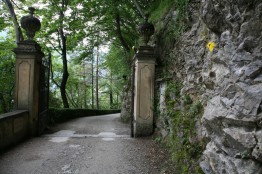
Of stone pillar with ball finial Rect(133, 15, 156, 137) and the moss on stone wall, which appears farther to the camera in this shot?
stone pillar with ball finial Rect(133, 15, 156, 137)

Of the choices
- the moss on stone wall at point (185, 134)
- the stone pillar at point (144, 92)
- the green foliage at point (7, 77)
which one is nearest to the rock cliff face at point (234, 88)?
the moss on stone wall at point (185, 134)

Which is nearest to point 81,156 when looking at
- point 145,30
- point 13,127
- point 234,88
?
point 13,127

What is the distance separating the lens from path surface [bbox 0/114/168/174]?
4555mm

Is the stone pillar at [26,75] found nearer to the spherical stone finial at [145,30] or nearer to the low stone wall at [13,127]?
the low stone wall at [13,127]

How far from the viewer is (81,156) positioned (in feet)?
17.7

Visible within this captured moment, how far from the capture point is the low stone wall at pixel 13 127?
18.1 ft

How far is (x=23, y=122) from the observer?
6.84m

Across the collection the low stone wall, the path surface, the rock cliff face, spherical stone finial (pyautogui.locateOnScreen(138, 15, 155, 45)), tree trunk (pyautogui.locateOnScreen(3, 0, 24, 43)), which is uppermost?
tree trunk (pyautogui.locateOnScreen(3, 0, 24, 43))

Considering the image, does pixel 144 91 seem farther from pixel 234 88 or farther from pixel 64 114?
pixel 64 114

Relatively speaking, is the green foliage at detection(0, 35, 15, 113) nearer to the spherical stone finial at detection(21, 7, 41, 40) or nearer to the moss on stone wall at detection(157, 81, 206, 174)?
the spherical stone finial at detection(21, 7, 41, 40)

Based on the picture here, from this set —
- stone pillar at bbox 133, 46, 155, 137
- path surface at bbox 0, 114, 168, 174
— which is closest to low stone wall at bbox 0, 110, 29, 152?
path surface at bbox 0, 114, 168, 174

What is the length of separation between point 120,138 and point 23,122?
302 cm

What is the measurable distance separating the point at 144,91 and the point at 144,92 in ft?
0.11

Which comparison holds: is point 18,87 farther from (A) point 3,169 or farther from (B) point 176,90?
(B) point 176,90
